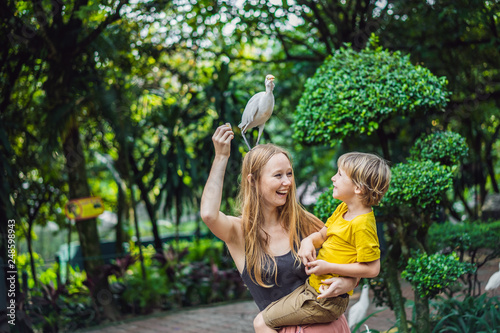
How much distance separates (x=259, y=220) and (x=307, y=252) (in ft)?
1.03

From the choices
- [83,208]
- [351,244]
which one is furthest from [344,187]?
[83,208]

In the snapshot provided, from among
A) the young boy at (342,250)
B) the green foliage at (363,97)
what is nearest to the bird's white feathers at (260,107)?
the young boy at (342,250)

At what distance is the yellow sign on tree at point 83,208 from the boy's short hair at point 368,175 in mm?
5375

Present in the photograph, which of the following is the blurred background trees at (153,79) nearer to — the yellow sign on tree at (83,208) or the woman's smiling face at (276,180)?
the yellow sign on tree at (83,208)

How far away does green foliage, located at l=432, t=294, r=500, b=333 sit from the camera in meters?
4.09

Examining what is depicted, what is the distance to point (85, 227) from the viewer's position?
7.14m

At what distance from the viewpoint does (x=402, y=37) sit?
25.3 feet

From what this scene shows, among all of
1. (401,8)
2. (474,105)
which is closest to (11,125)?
(401,8)

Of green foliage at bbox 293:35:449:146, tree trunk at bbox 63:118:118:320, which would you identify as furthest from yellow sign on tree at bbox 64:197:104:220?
green foliage at bbox 293:35:449:146

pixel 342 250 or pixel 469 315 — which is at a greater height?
pixel 342 250

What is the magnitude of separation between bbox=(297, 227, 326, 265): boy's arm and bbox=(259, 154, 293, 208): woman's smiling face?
0.65ft

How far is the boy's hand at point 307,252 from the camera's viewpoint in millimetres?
1987

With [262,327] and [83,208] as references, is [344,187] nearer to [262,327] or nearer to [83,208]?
[262,327]

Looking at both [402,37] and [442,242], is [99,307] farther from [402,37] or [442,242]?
[402,37]
